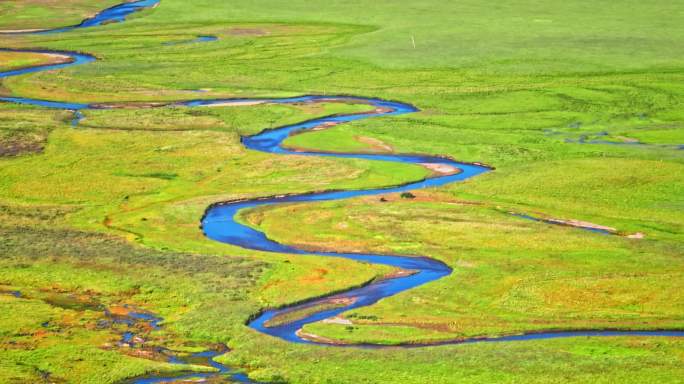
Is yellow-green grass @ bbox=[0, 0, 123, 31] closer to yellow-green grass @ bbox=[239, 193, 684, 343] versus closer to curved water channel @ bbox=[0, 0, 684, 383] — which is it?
curved water channel @ bbox=[0, 0, 684, 383]

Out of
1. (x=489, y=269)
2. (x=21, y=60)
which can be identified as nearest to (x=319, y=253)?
(x=489, y=269)

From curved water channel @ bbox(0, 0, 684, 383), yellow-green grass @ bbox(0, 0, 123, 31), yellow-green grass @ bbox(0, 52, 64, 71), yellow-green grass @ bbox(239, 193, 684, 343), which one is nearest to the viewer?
curved water channel @ bbox(0, 0, 684, 383)

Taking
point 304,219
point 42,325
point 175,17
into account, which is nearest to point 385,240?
point 304,219

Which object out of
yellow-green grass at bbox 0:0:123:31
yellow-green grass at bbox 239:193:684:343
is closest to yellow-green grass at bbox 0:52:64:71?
yellow-green grass at bbox 0:0:123:31

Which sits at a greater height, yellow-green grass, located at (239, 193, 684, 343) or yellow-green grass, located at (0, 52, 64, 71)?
yellow-green grass, located at (239, 193, 684, 343)

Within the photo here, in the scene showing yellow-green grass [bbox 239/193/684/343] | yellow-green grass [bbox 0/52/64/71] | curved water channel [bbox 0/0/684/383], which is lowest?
yellow-green grass [bbox 0/52/64/71]

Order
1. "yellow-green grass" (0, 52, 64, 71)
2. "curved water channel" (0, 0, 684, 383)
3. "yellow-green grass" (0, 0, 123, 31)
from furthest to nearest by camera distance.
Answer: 1. "yellow-green grass" (0, 0, 123, 31)
2. "yellow-green grass" (0, 52, 64, 71)
3. "curved water channel" (0, 0, 684, 383)

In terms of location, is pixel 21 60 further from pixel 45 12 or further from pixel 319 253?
pixel 319 253

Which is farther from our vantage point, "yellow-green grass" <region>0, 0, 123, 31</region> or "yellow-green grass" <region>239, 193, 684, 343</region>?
"yellow-green grass" <region>0, 0, 123, 31</region>

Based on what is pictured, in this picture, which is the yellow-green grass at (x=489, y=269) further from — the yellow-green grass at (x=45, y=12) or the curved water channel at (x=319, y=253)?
the yellow-green grass at (x=45, y=12)
